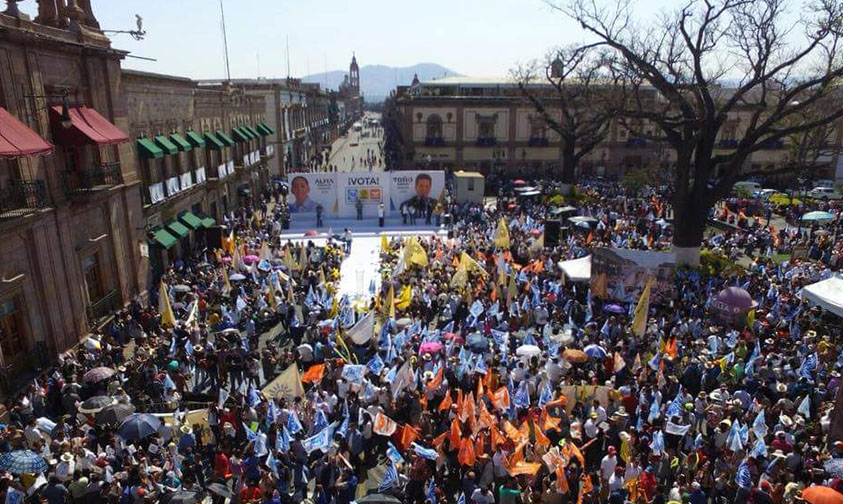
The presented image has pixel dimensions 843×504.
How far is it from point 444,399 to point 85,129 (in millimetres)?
13508

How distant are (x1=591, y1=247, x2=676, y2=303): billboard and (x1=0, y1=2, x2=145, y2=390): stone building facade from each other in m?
17.0

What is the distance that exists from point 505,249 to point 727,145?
41.8 metres

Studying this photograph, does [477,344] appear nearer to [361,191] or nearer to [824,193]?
[361,191]

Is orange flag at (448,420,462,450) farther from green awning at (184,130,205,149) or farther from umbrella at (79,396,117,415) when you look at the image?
green awning at (184,130,205,149)

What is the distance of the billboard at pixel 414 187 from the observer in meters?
39.9

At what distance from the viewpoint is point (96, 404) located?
1282 centimetres

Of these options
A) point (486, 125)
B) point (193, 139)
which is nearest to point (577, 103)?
point (486, 125)

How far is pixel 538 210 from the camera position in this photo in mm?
37906

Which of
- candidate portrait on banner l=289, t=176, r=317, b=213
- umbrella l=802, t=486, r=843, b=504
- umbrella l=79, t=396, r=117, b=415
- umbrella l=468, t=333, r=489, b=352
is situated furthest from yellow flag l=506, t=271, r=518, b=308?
candidate portrait on banner l=289, t=176, r=317, b=213

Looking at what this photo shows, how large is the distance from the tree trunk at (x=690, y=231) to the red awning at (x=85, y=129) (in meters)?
21.6

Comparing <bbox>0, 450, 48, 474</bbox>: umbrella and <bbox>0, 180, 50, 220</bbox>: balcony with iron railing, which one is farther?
→ <bbox>0, 180, 50, 220</bbox>: balcony with iron railing

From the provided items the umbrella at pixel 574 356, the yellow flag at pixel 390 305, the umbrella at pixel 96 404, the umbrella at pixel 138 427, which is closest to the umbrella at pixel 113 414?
the umbrella at pixel 96 404

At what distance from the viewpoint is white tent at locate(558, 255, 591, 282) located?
2191 centimetres

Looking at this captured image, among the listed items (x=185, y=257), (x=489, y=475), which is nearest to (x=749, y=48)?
(x=489, y=475)
